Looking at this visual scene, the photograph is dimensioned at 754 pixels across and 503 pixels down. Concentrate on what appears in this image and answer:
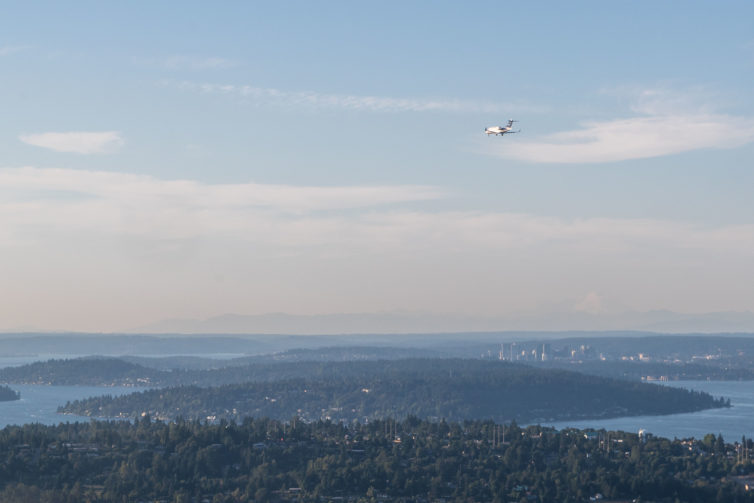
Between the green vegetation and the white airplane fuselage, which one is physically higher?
the white airplane fuselage

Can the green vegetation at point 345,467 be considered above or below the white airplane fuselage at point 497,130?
below

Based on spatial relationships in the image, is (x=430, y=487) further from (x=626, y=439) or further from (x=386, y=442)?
(x=626, y=439)

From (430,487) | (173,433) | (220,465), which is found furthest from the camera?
(173,433)

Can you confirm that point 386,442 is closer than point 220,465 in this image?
No

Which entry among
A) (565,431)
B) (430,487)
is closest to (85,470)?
(430,487)

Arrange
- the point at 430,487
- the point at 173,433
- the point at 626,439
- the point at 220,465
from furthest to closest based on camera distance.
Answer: the point at 626,439
the point at 173,433
the point at 220,465
the point at 430,487

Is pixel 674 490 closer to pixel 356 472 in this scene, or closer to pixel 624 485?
pixel 624 485
